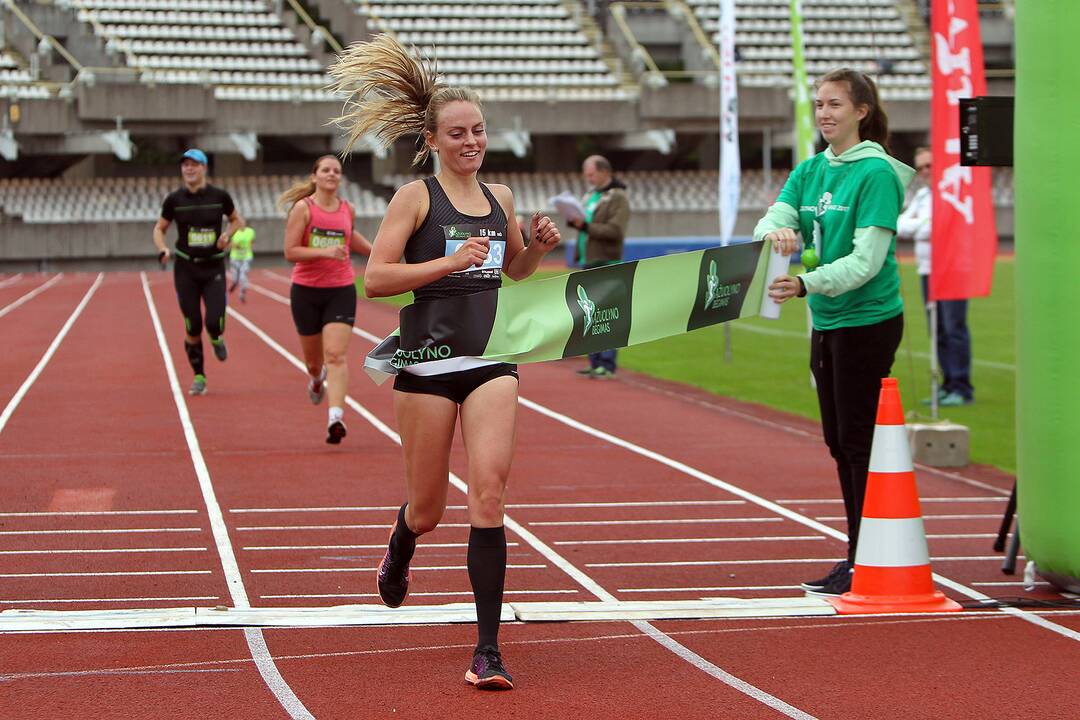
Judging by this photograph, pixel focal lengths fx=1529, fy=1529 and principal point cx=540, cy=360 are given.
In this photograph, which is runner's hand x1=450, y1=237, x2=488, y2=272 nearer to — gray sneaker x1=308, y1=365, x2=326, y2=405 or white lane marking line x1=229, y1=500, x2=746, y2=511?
white lane marking line x1=229, y1=500, x2=746, y2=511

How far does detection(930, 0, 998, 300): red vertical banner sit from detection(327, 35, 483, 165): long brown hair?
5249 mm

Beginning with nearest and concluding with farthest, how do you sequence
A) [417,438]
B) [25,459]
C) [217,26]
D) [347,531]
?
[417,438]
[347,531]
[25,459]
[217,26]

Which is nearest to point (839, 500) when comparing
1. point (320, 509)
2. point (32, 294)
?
point (320, 509)

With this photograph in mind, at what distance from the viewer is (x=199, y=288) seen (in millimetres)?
13609

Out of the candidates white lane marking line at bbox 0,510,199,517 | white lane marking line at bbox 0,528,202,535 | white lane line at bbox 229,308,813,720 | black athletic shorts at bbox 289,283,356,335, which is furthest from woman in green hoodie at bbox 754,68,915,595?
black athletic shorts at bbox 289,283,356,335

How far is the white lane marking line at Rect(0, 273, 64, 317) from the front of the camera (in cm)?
2684

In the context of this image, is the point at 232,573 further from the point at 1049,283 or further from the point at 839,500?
the point at 839,500

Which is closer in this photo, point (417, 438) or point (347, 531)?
point (417, 438)

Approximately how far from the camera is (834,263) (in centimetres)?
600

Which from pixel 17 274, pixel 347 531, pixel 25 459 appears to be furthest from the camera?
pixel 17 274

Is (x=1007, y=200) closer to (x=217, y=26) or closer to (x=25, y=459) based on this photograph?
(x=217, y=26)

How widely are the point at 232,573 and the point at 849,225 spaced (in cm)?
301

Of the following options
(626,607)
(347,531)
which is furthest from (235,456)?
(626,607)

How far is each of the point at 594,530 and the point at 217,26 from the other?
137 feet
